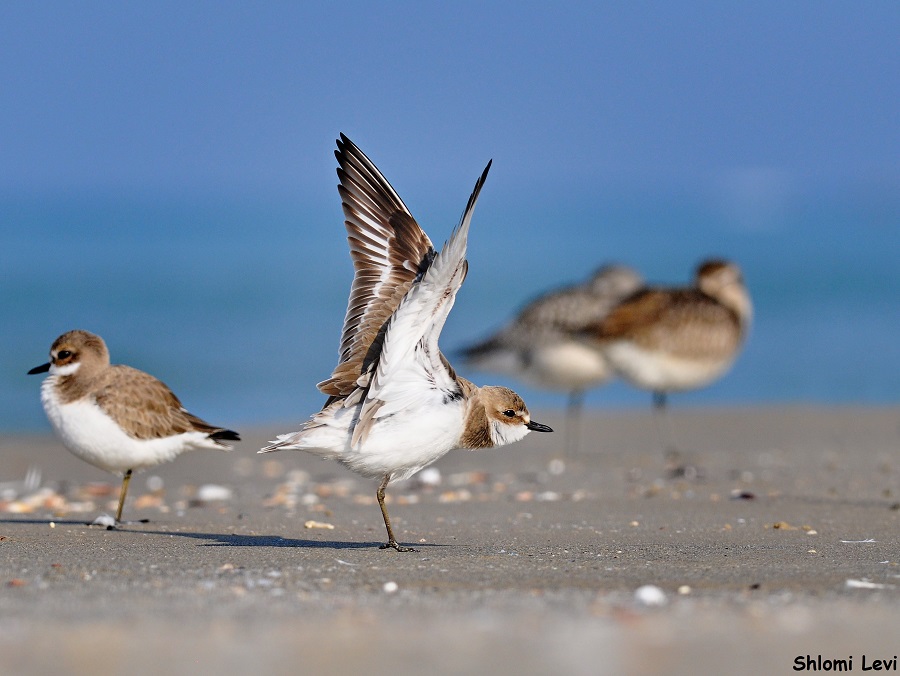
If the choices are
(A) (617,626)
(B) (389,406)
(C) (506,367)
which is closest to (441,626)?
(A) (617,626)

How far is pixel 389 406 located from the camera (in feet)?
18.6

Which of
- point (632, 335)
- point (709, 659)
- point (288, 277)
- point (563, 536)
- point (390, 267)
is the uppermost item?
point (288, 277)

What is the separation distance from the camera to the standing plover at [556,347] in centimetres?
1212

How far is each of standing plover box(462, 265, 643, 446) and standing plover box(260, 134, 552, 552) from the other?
18.8ft

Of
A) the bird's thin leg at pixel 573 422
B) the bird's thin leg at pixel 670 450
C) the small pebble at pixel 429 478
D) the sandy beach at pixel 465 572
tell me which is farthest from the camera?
the bird's thin leg at pixel 573 422

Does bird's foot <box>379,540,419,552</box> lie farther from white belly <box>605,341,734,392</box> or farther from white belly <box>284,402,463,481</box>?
white belly <box>605,341,734,392</box>

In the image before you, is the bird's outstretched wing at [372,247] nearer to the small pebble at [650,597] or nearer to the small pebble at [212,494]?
the small pebble at [650,597]

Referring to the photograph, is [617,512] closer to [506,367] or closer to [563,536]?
[563,536]

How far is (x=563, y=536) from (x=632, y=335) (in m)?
5.18

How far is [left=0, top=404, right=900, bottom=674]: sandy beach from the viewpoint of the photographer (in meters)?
3.55

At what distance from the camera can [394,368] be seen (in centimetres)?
563

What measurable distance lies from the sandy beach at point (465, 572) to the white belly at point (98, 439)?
16.0 inches

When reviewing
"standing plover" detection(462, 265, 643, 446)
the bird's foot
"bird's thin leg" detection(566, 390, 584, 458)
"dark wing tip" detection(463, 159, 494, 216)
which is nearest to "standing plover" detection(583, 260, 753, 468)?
"standing plover" detection(462, 265, 643, 446)

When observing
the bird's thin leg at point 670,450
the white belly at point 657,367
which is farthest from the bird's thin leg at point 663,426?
the white belly at point 657,367
